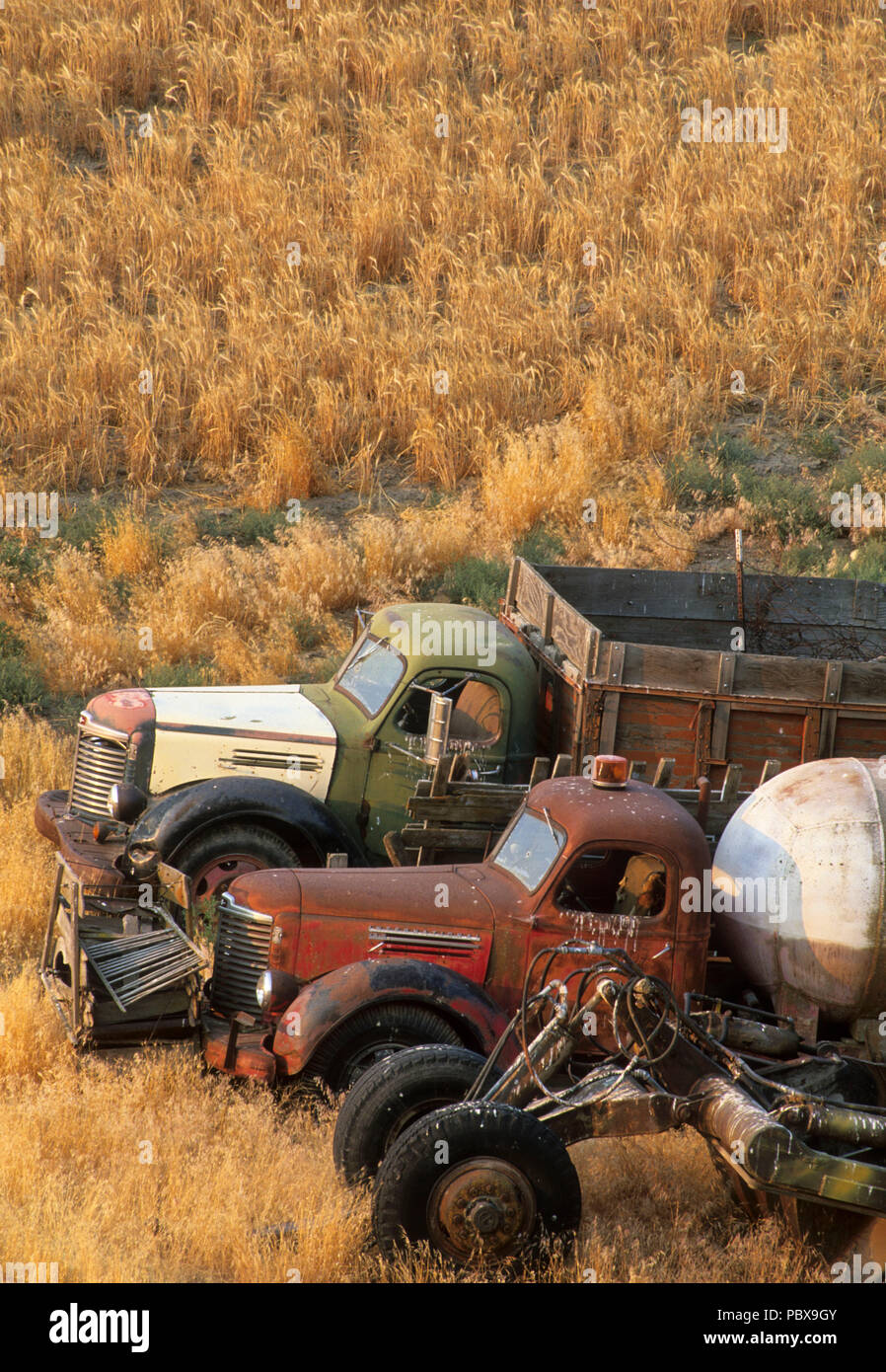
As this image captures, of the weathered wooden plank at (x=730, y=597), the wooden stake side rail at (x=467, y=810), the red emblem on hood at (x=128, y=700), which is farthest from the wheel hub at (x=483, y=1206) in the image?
the weathered wooden plank at (x=730, y=597)

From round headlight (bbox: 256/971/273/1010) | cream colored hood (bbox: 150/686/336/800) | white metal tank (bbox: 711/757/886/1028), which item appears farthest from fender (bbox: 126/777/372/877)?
white metal tank (bbox: 711/757/886/1028)

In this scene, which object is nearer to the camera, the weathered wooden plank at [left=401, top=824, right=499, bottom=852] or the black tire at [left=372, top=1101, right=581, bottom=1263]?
the black tire at [left=372, top=1101, right=581, bottom=1263]

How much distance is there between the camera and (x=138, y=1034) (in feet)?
21.3

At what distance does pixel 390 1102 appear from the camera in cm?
566

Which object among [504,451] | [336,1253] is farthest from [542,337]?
[336,1253]

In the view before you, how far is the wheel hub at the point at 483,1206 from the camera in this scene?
16.9ft

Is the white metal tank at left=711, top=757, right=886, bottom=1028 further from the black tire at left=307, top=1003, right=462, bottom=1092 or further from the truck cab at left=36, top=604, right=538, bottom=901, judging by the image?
the truck cab at left=36, top=604, right=538, bottom=901

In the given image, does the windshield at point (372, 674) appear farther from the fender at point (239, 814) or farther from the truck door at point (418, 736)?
the fender at point (239, 814)

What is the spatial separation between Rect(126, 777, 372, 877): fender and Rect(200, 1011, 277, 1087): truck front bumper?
152 centimetres

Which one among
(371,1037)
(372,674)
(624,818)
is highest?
(372,674)

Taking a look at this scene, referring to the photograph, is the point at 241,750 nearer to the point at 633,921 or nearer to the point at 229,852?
the point at 229,852

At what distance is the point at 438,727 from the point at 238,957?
2.11 meters

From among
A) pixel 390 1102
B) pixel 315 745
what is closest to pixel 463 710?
pixel 315 745

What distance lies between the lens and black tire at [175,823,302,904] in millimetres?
8117
